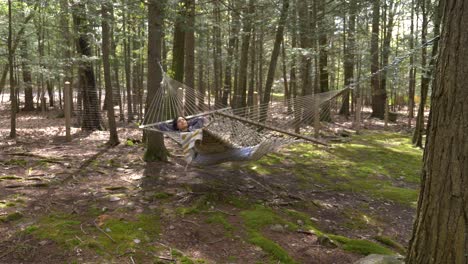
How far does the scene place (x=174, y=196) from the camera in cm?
350

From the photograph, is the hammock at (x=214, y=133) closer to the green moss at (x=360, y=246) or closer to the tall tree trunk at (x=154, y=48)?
the tall tree trunk at (x=154, y=48)

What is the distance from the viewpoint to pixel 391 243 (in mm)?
2920

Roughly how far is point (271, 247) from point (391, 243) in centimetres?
97

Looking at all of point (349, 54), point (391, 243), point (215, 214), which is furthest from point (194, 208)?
point (349, 54)

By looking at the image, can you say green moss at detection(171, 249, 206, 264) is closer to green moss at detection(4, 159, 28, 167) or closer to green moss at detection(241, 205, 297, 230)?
green moss at detection(241, 205, 297, 230)

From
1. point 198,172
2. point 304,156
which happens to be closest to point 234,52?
point 304,156

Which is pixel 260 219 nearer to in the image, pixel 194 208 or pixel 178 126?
pixel 194 208

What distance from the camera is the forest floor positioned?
8.30 ft

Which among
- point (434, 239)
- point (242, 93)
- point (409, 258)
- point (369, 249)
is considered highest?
point (242, 93)

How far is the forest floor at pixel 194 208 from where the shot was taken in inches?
99.6

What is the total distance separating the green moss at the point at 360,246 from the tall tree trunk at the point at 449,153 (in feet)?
3.76

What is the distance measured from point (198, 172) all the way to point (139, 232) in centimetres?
173

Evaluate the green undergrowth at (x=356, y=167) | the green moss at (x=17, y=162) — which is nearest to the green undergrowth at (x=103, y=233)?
the green moss at (x=17, y=162)

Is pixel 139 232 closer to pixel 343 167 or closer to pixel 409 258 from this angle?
pixel 409 258
